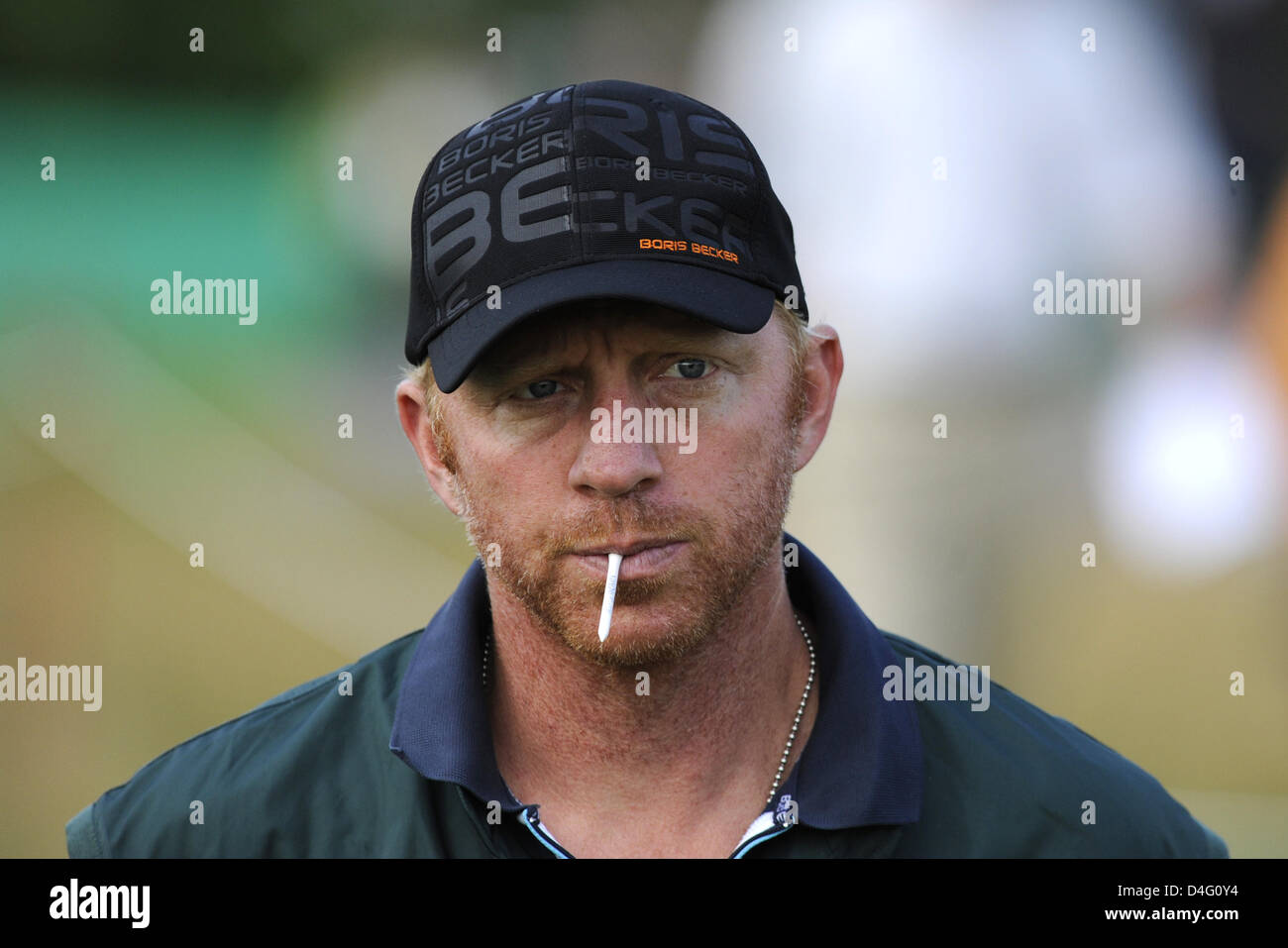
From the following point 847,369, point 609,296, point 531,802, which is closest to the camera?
point 609,296

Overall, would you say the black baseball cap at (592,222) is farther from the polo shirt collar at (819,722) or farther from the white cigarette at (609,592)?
the polo shirt collar at (819,722)

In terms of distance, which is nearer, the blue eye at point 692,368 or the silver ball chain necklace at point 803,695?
the blue eye at point 692,368

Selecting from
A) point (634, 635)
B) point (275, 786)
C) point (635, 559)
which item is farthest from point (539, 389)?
point (275, 786)

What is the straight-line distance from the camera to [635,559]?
Result: 1.87 metres

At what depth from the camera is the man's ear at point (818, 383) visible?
7.09 ft

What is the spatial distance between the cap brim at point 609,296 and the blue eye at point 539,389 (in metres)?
0.11

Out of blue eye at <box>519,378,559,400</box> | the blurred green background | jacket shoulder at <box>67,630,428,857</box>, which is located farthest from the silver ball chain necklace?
the blurred green background

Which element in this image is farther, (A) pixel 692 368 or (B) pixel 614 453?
(A) pixel 692 368

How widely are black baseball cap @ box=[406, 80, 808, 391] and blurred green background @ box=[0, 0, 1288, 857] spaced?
2.79 metres

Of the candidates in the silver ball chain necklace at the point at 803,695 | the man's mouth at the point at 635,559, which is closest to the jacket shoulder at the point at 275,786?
the silver ball chain necklace at the point at 803,695

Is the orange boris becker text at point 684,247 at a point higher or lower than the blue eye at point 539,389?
higher

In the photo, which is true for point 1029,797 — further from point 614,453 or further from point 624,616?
point 614,453

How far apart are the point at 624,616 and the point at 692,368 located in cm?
40
